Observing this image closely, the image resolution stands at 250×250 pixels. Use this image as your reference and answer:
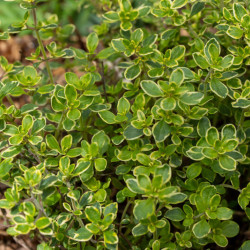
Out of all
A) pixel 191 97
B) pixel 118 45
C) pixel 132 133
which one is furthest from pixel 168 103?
pixel 118 45

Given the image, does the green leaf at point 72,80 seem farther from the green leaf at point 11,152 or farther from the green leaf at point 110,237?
the green leaf at point 110,237

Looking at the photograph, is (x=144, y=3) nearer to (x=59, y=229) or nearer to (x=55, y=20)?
(x=55, y=20)

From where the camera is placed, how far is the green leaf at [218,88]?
1416mm

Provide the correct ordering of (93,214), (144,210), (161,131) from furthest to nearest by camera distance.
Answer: (161,131) → (93,214) → (144,210)

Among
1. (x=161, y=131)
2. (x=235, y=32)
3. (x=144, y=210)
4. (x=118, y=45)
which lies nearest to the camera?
(x=144, y=210)

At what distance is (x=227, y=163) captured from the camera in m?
1.31

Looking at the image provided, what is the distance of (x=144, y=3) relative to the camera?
1876 mm

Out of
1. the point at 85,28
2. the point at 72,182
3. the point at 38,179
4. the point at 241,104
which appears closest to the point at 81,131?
the point at 72,182

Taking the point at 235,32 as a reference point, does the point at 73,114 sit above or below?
below

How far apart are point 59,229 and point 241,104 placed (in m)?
0.86

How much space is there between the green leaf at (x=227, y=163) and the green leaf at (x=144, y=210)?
1.05 feet

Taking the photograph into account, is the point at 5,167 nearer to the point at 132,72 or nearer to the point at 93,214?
the point at 93,214

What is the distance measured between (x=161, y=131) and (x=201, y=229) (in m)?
0.40

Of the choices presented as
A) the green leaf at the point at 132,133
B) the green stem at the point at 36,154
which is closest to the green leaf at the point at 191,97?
the green leaf at the point at 132,133
